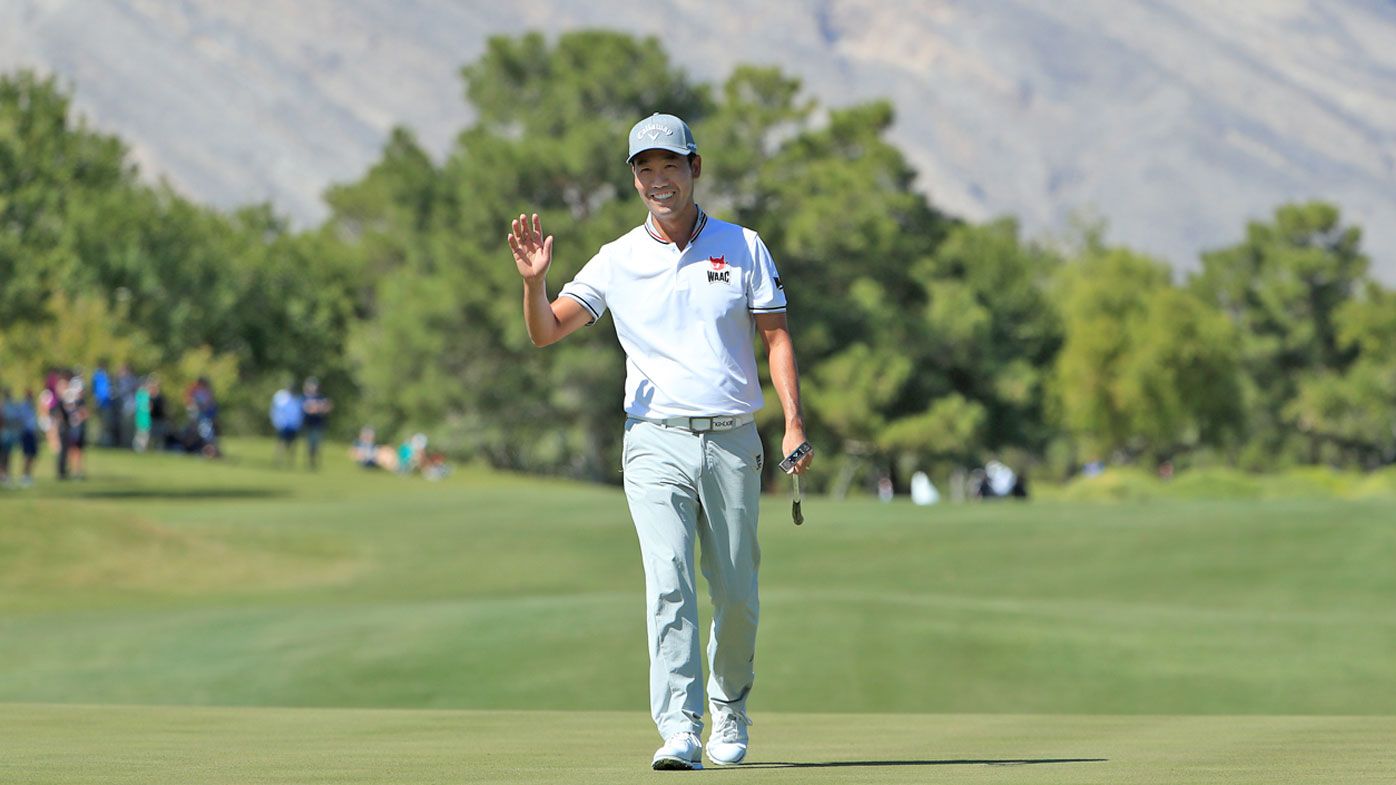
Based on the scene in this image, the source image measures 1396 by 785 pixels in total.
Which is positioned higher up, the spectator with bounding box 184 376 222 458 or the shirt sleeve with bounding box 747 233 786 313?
the spectator with bounding box 184 376 222 458

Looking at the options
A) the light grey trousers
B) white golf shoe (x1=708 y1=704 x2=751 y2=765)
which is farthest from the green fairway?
the light grey trousers

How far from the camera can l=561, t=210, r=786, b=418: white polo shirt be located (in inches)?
309

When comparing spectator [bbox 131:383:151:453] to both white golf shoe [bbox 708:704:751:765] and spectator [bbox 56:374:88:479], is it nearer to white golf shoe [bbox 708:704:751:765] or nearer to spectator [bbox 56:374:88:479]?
spectator [bbox 56:374:88:479]

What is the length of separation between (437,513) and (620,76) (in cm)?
3743

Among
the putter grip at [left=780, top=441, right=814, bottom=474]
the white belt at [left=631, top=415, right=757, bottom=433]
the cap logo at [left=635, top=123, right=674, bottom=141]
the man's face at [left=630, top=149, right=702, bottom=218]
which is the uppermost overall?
the cap logo at [left=635, top=123, right=674, bottom=141]

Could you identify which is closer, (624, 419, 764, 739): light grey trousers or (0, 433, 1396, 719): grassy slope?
(624, 419, 764, 739): light grey trousers

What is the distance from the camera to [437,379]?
6994 centimetres

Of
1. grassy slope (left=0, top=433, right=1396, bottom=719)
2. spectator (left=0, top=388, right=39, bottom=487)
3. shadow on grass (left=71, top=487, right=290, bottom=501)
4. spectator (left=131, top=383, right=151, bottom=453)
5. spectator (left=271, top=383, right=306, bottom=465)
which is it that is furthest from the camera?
spectator (left=131, top=383, right=151, bottom=453)

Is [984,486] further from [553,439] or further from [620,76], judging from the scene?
[553,439]

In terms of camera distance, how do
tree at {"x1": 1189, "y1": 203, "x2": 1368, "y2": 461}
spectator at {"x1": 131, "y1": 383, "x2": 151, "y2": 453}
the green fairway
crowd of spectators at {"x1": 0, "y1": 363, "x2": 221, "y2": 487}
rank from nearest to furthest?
1. the green fairway
2. crowd of spectators at {"x1": 0, "y1": 363, "x2": 221, "y2": 487}
3. spectator at {"x1": 131, "y1": 383, "x2": 151, "y2": 453}
4. tree at {"x1": 1189, "y1": 203, "x2": 1368, "y2": 461}

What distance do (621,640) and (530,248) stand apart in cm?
1014

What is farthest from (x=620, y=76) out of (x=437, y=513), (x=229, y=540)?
(x=229, y=540)

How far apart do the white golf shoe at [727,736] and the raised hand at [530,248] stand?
177 cm

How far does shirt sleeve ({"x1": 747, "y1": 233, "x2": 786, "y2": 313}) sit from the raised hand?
0.77 m
